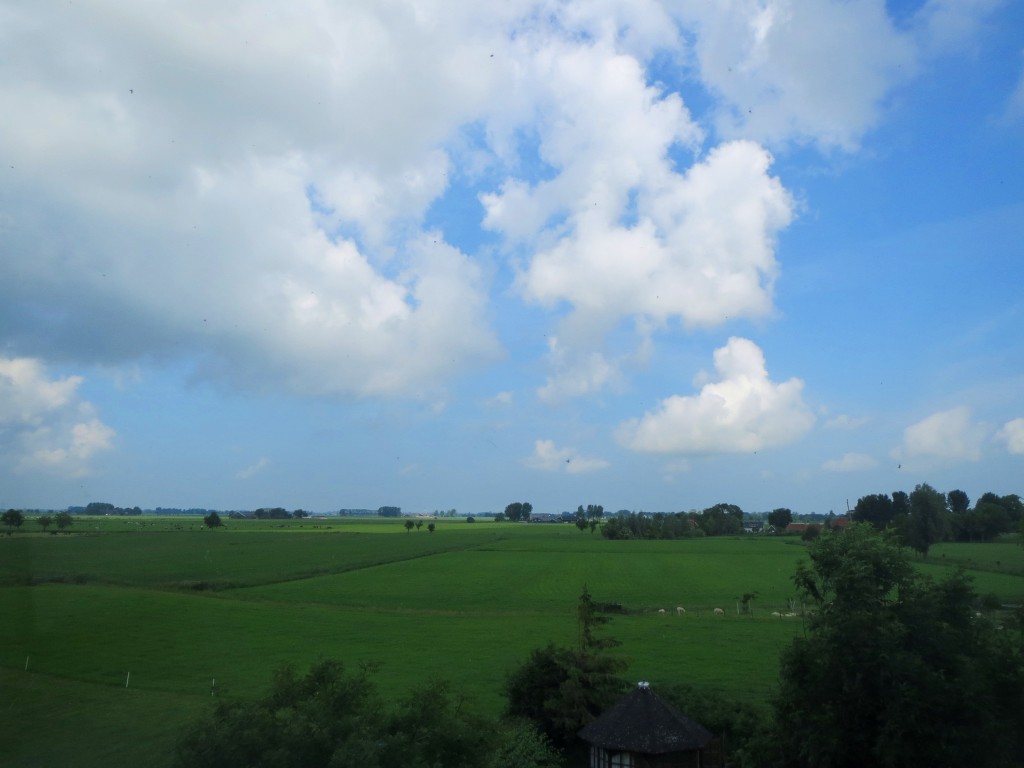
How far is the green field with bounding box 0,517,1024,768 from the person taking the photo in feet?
86.5

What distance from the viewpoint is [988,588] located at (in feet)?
147

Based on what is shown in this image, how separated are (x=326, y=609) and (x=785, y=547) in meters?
84.1

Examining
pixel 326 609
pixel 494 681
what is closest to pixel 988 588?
pixel 494 681

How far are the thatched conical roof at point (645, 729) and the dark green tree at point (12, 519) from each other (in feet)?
72.8

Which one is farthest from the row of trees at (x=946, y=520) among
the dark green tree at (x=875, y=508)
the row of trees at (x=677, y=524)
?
the row of trees at (x=677, y=524)

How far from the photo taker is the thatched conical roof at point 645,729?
1884cm

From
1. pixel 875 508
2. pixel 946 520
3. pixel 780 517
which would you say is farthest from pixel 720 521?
pixel 946 520

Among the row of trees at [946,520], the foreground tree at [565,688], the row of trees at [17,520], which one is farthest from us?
the row of trees at [946,520]

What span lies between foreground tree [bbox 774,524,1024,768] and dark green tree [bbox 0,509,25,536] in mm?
26857

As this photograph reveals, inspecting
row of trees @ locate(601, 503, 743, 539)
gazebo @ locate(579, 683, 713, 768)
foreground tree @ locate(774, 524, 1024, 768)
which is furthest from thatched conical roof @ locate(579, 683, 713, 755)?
row of trees @ locate(601, 503, 743, 539)

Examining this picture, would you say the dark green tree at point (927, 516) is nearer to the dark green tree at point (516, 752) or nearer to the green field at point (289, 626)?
the green field at point (289, 626)

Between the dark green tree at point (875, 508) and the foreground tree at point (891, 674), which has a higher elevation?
the dark green tree at point (875, 508)

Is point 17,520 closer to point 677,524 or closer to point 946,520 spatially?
point 946,520

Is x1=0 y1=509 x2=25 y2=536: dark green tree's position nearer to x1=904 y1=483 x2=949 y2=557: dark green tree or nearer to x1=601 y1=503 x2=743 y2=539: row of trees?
x1=904 y1=483 x2=949 y2=557: dark green tree
